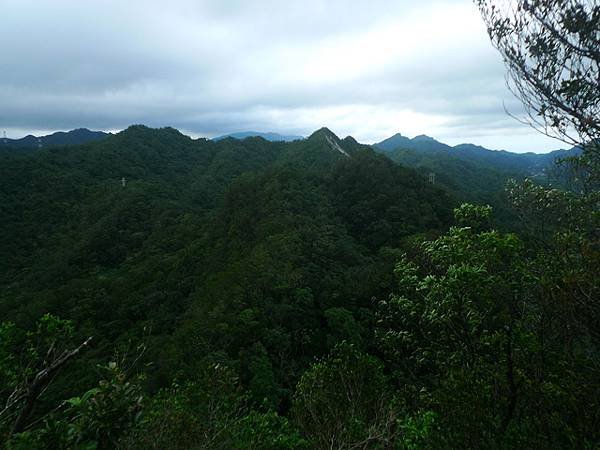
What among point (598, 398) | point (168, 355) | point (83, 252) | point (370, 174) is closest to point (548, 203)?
point (598, 398)

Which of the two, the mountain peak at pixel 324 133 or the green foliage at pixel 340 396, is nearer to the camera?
the green foliage at pixel 340 396

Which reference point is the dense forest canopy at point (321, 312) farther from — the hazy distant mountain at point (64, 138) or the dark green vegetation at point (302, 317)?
the hazy distant mountain at point (64, 138)

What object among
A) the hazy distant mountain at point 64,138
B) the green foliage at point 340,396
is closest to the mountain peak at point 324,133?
the green foliage at point 340,396

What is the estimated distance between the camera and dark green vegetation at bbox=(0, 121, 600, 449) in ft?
14.5

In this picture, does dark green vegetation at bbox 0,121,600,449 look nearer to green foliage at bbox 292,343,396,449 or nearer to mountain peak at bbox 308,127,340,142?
green foliage at bbox 292,343,396,449

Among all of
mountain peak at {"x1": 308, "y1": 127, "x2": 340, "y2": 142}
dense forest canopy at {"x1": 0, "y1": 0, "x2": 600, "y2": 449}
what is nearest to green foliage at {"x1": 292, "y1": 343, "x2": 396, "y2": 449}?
dense forest canopy at {"x1": 0, "y1": 0, "x2": 600, "y2": 449}

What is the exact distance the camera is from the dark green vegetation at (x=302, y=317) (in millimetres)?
4422

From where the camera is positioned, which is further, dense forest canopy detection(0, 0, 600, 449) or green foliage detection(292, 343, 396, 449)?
green foliage detection(292, 343, 396, 449)

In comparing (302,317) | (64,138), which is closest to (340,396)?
(302,317)

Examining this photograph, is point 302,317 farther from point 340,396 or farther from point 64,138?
point 64,138

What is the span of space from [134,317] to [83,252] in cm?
Answer: 2268

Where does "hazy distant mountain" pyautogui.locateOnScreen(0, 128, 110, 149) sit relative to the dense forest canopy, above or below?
above

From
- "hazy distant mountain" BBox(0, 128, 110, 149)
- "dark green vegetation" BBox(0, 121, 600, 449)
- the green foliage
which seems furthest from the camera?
"hazy distant mountain" BBox(0, 128, 110, 149)

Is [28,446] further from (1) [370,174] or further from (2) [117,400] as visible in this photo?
(1) [370,174]
